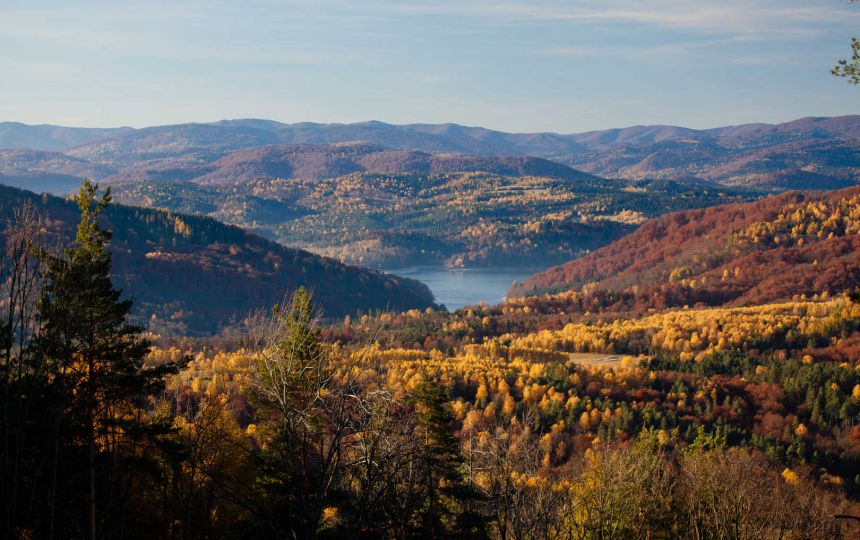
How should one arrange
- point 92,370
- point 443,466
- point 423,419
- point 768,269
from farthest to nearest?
point 768,269, point 423,419, point 443,466, point 92,370

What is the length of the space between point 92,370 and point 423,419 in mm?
9795

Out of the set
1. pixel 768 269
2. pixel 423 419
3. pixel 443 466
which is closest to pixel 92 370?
pixel 423 419

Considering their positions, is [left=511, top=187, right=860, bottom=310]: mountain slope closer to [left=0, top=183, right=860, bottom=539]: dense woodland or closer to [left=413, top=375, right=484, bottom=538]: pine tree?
[left=0, top=183, right=860, bottom=539]: dense woodland

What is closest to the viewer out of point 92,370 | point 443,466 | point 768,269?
point 92,370

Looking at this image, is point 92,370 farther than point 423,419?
No

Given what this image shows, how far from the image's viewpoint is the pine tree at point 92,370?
15.4 meters

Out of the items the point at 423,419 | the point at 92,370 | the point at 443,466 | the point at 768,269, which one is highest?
the point at 92,370

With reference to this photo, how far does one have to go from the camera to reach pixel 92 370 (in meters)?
17.5

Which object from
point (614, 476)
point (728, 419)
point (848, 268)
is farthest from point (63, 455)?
point (848, 268)

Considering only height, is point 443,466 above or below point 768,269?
above

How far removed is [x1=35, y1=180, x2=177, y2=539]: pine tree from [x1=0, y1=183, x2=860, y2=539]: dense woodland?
11 cm

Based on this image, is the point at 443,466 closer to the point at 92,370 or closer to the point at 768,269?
the point at 92,370

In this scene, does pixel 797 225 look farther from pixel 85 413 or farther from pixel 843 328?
pixel 85 413

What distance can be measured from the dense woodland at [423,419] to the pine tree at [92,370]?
0.11 meters
